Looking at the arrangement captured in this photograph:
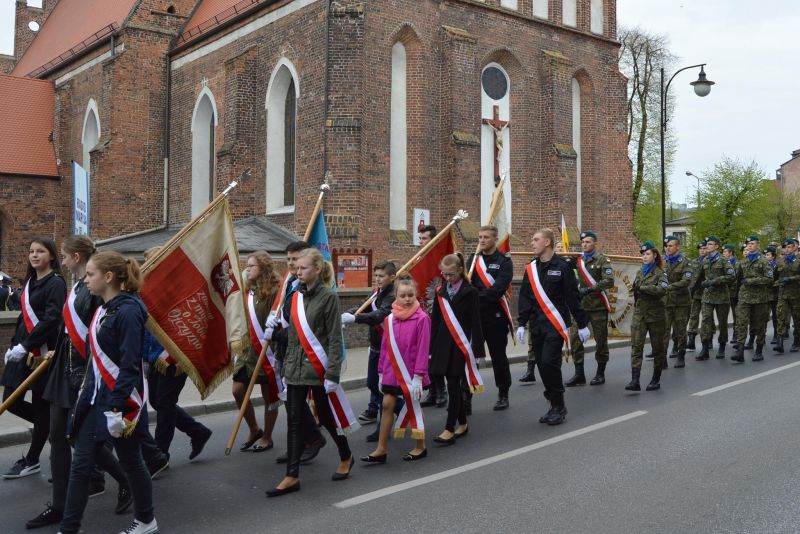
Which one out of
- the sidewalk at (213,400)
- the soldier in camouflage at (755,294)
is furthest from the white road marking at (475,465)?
the soldier in camouflage at (755,294)

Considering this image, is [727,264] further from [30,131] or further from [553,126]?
[30,131]

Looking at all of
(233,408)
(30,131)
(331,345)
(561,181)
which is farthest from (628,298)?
(30,131)

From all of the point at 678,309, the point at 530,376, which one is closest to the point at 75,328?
the point at 530,376

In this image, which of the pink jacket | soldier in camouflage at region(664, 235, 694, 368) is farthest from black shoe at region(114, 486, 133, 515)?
soldier in camouflage at region(664, 235, 694, 368)

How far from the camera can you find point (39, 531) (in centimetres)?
511

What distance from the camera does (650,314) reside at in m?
10.2

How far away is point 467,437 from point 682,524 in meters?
2.95

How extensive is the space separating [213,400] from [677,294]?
7169 millimetres

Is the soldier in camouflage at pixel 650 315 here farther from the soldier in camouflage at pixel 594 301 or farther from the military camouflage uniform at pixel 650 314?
the soldier in camouflage at pixel 594 301

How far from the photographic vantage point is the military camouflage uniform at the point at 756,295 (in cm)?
1322

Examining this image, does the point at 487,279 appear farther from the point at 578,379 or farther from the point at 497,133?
the point at 497,133

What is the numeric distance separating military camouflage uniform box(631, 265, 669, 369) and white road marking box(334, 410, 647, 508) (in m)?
1.72

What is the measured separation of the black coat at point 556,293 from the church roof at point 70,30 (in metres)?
25.2

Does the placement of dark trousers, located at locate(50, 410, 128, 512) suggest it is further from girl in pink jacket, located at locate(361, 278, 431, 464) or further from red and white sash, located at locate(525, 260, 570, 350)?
red and white sash, located at locate(525, 260, 570, 350)
